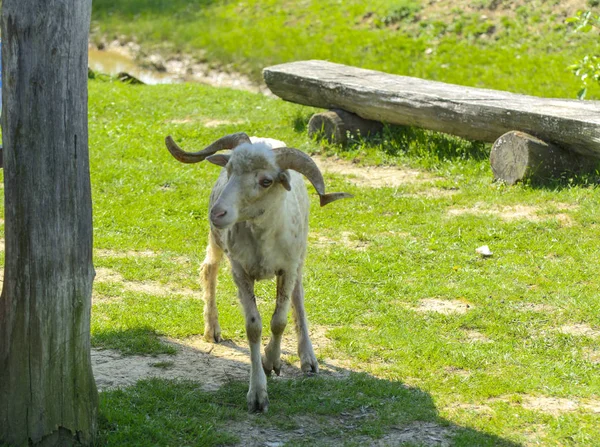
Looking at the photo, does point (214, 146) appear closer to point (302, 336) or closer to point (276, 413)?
point (302, 336)

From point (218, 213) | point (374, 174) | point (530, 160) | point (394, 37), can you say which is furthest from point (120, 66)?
point (218, 213)

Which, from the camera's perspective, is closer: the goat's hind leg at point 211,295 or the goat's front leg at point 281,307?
the goat's front leg at point 281,307

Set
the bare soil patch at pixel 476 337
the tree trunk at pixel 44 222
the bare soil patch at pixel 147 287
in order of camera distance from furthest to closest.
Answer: the bare soil patch at pixel 147 287 → the bare soil patch at pixel 476 337 → the tree trunk at pixel 44 222

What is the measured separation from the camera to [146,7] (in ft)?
92.0

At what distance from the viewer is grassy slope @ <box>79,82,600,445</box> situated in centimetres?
649

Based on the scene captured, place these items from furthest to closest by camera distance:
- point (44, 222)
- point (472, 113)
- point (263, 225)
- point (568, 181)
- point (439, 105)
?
point (439, 105), point (472, 113), point (568, 181), point (263, 225), point (44, 222)

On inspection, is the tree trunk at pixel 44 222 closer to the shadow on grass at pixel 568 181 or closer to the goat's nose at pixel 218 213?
the goat's nose at pixel 218 213

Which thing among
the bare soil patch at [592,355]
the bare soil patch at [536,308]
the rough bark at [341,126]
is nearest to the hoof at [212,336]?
the bare soil patch at [536,308]

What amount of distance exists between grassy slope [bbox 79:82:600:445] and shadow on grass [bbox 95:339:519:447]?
20 millimetres

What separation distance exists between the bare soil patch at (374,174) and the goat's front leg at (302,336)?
5.28 meters

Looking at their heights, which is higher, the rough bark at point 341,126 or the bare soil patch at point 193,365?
the rough bark at point 341,126

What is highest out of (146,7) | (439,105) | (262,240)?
(262,240)

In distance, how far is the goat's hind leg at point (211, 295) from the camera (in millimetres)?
7926

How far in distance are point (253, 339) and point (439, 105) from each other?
6978 mm
